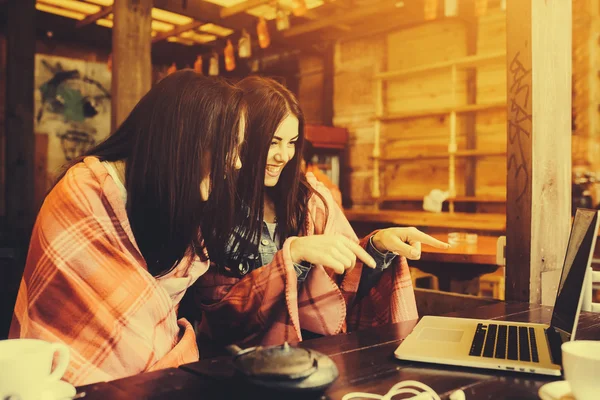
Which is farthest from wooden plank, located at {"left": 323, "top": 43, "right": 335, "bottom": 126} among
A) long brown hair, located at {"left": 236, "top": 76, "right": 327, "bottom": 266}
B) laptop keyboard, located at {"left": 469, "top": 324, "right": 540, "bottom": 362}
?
laptop keyboard, located at {"left": 469, "top": 324, "right": 540, "bottom": 362}

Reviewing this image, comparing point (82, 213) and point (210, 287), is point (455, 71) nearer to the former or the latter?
point (210, 287)

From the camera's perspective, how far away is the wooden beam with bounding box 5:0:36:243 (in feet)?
21.9

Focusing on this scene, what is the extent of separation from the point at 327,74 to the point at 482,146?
8.68 feet

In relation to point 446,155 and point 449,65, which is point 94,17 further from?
point 446,155

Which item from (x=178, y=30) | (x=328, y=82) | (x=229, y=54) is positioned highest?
(x=178, y=30)

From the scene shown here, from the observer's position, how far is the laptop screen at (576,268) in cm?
117

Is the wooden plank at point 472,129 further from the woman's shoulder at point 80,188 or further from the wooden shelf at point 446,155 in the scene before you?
the woman's shoulder at point 80,188

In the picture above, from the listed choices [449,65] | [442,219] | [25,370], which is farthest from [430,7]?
[25,370]

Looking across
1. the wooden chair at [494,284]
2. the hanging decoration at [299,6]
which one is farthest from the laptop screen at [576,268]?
the hanging decoration at [299,6]

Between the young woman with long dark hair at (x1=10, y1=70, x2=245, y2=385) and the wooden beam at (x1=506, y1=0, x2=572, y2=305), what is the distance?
1.13 m

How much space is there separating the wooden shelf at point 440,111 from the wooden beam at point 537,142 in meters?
4.01

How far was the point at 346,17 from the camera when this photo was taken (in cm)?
654

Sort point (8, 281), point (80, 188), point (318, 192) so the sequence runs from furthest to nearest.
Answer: point (8, 281), point (318, 192), point (80, 188)

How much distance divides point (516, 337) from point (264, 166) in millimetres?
1296
